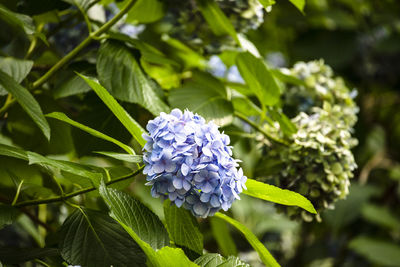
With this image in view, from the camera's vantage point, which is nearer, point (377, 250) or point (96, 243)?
point (96, 243)

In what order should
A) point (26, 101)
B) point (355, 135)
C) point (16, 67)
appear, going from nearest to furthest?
point (26, 101) → point (16, 67) → point (355, 135)

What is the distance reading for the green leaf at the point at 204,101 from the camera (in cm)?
101

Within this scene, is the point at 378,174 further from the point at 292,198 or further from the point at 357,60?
the point at 292,198

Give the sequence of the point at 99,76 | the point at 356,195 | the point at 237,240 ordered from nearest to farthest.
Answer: the point at 99,76, the point at 356,195, the point at 237,240

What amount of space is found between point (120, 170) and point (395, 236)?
2.10m

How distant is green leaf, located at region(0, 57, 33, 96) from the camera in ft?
2.96

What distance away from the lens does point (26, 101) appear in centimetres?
77

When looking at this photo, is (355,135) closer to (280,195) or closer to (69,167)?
(280,195)

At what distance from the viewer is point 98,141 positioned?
1.00m

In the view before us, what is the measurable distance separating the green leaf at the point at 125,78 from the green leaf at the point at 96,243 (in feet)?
0.82

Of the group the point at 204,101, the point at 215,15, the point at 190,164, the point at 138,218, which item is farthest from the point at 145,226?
the point at 215,15

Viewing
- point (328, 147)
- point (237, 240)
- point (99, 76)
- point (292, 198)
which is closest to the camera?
point (292, 198)

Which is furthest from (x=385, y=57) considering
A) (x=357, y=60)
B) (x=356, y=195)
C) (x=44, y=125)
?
(x=44, y=125)

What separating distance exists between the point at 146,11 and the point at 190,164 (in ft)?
1.94
